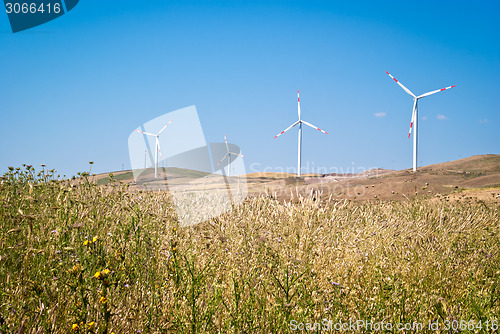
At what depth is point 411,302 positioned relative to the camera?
337 centimetres

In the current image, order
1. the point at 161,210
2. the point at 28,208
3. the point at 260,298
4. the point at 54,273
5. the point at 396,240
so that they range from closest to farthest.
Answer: the point at 54,273, the point at 260,298, the point at 28,208, the point at 396,240, the point at 161,210

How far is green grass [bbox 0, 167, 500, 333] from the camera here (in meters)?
2.78

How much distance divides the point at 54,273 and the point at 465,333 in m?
3.52

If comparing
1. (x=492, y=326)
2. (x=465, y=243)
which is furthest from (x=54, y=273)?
(x=465, y=243)

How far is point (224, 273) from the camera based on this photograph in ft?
14.0

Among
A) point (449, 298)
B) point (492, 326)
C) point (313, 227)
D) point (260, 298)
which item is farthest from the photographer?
point (313, 227)

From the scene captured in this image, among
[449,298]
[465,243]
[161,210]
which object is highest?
[161,210]

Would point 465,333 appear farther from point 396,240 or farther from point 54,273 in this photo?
point 54,273

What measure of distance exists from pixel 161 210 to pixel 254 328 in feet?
14.9

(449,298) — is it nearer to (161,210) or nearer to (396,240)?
(396,240)

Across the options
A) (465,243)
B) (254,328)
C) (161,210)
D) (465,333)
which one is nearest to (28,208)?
(161,210)

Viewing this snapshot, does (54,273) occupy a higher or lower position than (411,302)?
higher

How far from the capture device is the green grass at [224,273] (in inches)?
109

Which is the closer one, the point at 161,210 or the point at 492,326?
the point at 492,326
